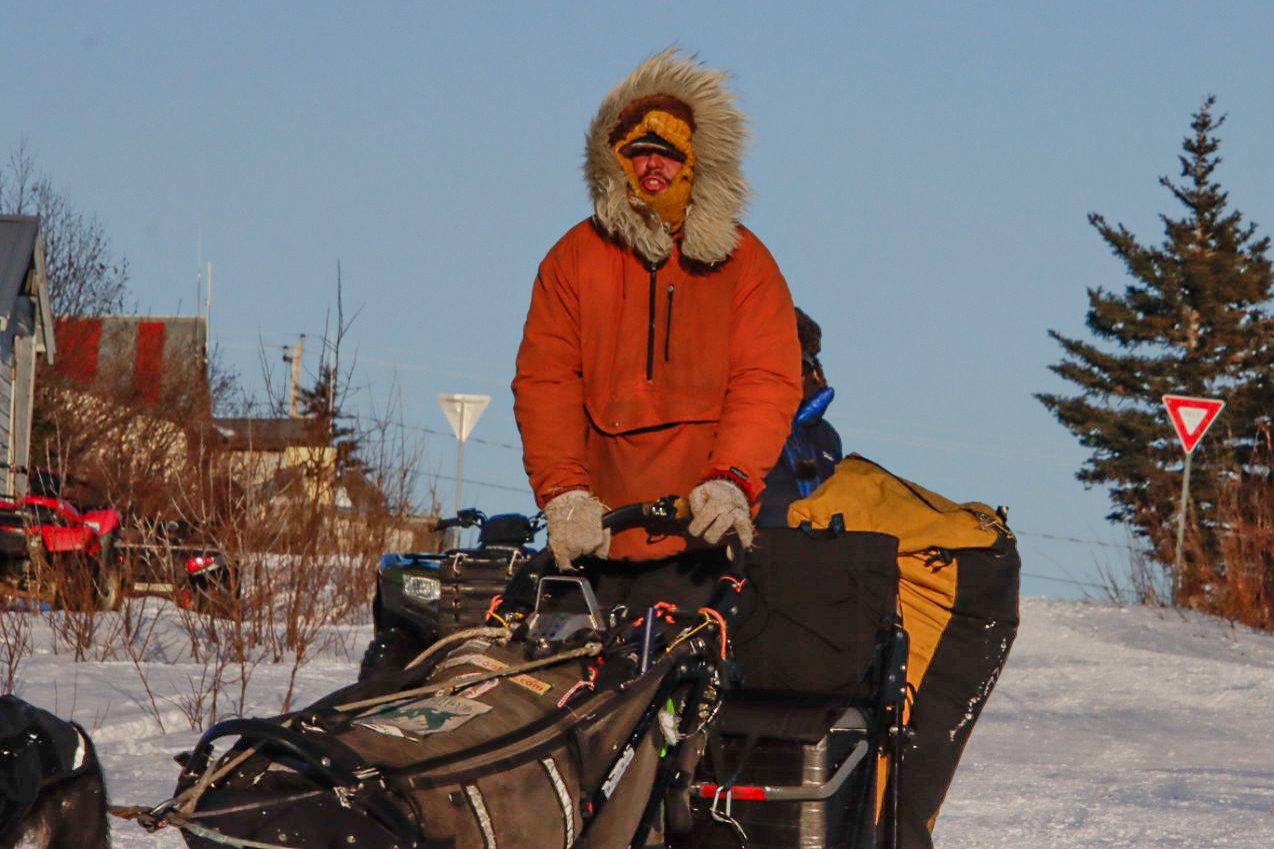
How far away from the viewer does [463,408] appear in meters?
18.5

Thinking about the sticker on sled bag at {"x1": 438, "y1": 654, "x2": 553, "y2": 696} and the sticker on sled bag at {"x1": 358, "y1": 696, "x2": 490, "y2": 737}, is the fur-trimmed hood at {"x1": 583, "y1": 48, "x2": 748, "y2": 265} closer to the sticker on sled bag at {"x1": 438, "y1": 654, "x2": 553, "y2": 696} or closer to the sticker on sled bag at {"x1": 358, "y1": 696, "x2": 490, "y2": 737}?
the sticker on sled bag at {"x1": 438, "y1": 654, "x2": 553, "y2": 696}

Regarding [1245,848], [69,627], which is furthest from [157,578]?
[1245,848]

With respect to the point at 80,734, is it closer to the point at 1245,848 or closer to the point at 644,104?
the point at 644,104

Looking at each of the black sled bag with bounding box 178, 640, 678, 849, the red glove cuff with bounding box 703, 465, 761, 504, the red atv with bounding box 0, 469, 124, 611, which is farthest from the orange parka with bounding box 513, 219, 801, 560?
the red atv with bounding box 0, 469, 124, 611

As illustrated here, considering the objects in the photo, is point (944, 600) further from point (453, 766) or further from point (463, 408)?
point (463, 408)

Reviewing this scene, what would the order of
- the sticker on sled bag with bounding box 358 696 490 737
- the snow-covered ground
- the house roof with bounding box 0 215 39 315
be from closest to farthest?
the sticker on sled bag with bounding box 358 696 490 737 < the snow-covered ground < the house roof with bounding box 0 215 39 315

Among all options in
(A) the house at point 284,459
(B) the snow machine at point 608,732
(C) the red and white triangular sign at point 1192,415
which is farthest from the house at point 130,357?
(B) the snow machine at point 608,732

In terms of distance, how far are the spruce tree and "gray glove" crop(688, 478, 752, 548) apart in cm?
3903

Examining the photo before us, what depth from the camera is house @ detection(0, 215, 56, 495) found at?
86.8 feet

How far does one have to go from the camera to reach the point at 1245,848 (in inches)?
244

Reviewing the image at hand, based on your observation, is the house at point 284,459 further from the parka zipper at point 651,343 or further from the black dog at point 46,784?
the black dog at point 46,784

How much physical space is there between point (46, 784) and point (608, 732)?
1.06 metres

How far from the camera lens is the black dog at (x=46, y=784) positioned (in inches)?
96.3

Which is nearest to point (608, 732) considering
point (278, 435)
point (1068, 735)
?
point (1068, 735)
